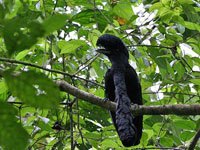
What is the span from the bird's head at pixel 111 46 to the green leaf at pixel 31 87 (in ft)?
5.49

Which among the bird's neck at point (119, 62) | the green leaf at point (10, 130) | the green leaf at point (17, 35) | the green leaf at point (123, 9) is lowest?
the green leaf at point (10, 130)

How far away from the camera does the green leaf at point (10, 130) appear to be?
64 cm

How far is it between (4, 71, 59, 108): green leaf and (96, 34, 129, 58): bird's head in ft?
5.49

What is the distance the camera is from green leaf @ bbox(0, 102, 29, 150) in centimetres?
64

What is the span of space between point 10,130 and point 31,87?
0.08 metres

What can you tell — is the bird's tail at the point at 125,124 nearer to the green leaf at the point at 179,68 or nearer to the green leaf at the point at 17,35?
the green leaf at the point at 179,68

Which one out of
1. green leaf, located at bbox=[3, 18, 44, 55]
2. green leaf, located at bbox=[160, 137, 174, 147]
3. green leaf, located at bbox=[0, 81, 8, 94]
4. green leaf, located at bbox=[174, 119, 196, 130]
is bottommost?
green leaf, located at bbox=[160, 137, 174, 147]

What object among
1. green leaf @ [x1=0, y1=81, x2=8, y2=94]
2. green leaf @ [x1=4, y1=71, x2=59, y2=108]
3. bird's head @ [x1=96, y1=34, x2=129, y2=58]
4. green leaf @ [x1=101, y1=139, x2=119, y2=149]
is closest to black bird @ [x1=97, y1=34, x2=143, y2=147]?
bird's head @ [x1=96, y1=34, x2=129, y2=58]

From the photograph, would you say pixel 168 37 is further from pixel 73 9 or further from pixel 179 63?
pixel 73 9

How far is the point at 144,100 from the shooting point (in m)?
2.70

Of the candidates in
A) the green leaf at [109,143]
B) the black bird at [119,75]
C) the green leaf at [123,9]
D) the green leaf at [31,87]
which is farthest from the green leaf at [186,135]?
the green leaf at [31,87]

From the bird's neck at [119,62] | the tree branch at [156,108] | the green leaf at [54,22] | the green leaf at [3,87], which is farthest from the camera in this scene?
the bird's neck at [119,62]

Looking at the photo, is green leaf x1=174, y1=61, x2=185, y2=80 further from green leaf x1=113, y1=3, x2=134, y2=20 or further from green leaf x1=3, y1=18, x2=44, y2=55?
green leaf x1=3, y1=18, x2=44, y2=55

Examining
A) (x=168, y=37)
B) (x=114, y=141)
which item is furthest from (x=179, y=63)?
(x=114, y=141)
